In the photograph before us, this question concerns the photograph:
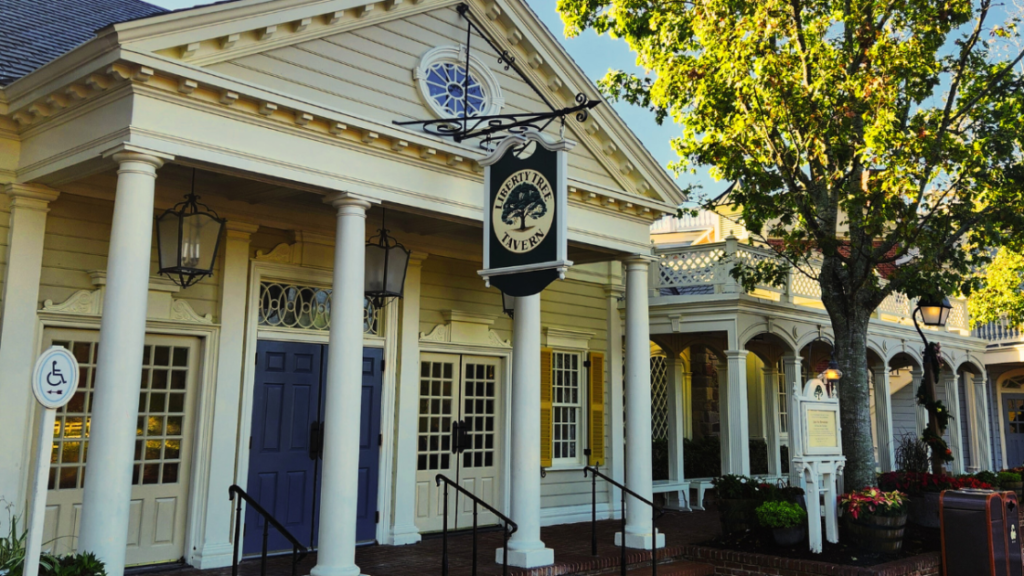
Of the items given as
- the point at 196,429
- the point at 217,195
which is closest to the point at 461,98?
the point at 217,195

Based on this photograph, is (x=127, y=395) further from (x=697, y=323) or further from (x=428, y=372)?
(x=697, y=323)

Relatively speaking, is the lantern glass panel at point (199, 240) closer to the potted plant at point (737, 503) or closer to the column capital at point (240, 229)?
the column capital at point (240, 229)

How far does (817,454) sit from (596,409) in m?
3.67

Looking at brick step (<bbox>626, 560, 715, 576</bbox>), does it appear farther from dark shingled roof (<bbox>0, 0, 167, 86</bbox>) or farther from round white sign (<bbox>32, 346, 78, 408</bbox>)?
dark shingled roof (<bbox>0, 0, 167, 86</bbox>)

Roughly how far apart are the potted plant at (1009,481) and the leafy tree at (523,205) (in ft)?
37.3

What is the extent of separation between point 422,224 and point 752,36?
211 inches

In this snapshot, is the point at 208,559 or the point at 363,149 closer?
the point at 363,149

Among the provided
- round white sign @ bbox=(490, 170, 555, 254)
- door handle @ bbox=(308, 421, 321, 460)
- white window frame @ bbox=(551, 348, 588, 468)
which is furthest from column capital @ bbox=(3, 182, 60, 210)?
white window frame @ bbox=(551, 348, 588, 468)

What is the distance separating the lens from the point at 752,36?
11.6 metres

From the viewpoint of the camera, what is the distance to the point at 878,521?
977 cm

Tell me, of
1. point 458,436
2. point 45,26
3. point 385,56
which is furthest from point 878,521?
point 45,26

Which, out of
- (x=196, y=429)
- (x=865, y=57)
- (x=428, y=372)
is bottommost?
(x=196, y=429)

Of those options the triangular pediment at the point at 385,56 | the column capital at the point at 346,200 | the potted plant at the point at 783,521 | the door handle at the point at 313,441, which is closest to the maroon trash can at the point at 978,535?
the potted plant at the point at 783,521

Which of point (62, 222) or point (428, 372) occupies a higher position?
point (62, 222)
